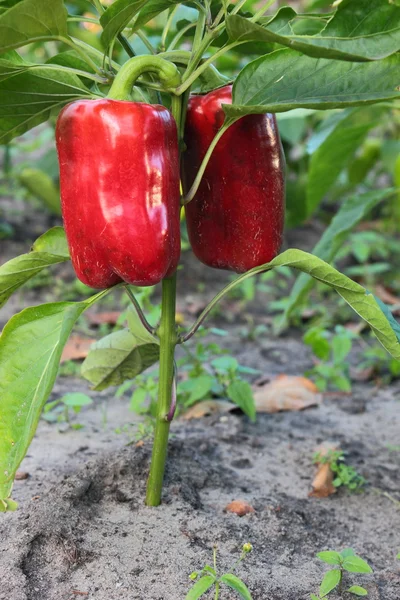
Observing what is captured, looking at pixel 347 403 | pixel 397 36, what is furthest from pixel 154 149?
pixel 347 403

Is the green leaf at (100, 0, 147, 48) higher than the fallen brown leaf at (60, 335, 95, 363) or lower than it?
higher

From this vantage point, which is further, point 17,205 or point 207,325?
point 17,205

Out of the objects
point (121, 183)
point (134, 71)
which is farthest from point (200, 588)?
point (134, 71)

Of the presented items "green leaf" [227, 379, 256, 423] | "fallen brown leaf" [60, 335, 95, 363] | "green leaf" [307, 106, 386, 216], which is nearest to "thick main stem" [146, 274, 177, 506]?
"green leaf" [227, 379, 256, 423]

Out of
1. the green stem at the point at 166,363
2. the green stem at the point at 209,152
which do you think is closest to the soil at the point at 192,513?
the green stem at the point at 166,363

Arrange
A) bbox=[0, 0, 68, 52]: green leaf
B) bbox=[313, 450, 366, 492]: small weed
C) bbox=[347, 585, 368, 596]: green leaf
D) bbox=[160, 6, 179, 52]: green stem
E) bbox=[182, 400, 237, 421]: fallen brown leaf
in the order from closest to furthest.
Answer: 1. bbox=[0, 0, 68, 52]: green leaf
2. bbox=[347, 585, 368, 596]: green leaf
3. bbox=[160, 6, 179, 52]: green stem
4. bbox=[313, 450, 366, 492]: small weed
5. bbox=[182, 400, 237, 421]: fallen brown leaf

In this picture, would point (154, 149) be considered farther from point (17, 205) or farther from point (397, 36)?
point (17, 205)

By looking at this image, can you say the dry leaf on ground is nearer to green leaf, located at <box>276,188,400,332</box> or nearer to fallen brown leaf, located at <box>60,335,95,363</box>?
green leaf, located at <box>276,188,400,332</box>
